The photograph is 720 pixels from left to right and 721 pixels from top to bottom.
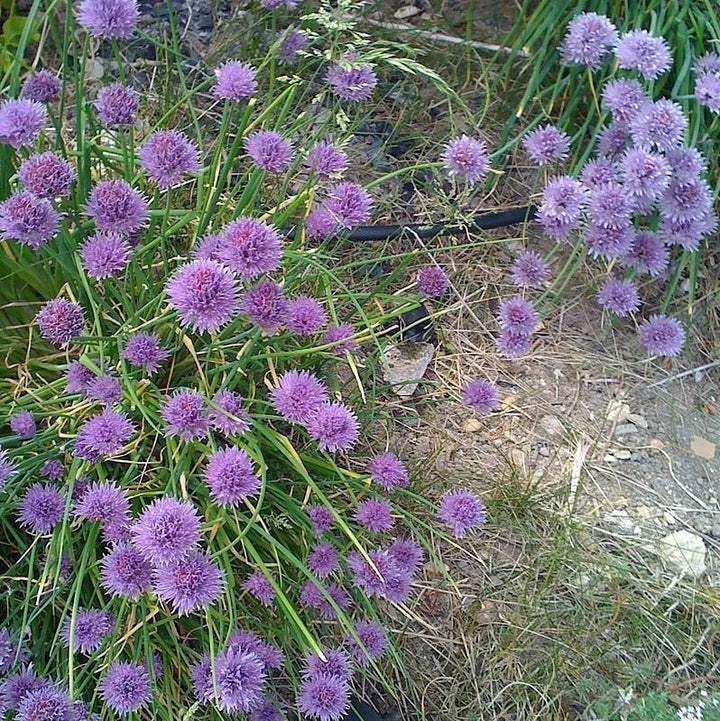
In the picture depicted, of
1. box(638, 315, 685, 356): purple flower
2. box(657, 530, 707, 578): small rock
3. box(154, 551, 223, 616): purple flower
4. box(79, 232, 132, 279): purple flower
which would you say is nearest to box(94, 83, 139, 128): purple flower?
box(79, 232, 132, 279): purple flower

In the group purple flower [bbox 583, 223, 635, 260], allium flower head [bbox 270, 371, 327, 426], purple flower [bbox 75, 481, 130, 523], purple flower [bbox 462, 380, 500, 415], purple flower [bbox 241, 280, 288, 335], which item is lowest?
purple flower [bbox 462, 380, 500, 415]

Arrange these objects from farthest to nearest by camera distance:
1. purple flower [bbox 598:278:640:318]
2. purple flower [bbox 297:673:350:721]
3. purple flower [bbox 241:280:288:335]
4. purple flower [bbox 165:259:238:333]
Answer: purple flower [bbox 598:278:640:318] → purple flower [bbox 297:673:350:721] → purple flower [bbox 241:280:288:335] → purple flower [bbox 165:259:238:333]

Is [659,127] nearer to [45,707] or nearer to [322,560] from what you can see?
[322,560]

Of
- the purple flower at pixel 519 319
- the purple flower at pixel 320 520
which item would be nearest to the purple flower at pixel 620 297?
the purple flower at pixel 519 319

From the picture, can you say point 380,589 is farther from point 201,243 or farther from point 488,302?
point 488,302

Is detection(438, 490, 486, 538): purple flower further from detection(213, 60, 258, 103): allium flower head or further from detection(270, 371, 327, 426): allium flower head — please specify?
detection(213, 60, 258, 103): allium flower head

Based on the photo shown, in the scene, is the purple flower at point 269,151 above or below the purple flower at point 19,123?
below

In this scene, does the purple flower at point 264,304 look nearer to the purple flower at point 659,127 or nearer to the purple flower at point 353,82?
the purple flower at point 353,82
